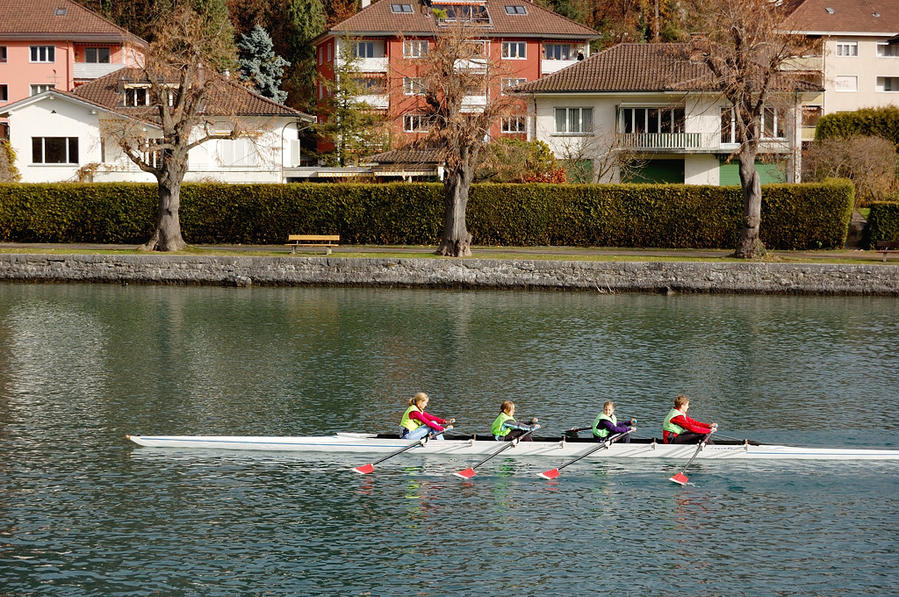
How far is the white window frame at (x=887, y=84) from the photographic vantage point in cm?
10050

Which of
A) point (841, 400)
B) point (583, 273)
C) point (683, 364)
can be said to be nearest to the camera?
point (841, 400)

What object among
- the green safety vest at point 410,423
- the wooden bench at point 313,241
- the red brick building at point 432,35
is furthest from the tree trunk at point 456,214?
Result: the red brick building at point 432,35

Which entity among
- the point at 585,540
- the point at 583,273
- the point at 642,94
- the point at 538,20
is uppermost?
the point at 538,20

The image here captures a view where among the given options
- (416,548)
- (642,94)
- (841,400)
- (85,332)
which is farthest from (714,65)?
(416,548)

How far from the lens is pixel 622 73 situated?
7225 cm

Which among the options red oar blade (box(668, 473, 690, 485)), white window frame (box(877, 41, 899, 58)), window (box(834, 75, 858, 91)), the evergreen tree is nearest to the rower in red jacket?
red oar blade (box(668, 473, 690, 485))

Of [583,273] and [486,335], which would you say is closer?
[486,335]

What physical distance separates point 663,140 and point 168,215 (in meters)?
33.4

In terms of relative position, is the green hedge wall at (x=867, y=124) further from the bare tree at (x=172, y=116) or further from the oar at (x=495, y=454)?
the oar at (x=495, y=454)

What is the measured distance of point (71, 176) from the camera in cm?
6700

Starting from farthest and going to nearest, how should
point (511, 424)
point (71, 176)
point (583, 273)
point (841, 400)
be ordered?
point (71, 176), point (583, 273), point (841, 400), point (511, 424)

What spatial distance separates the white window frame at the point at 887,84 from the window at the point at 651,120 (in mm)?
38537

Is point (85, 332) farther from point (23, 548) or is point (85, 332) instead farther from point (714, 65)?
point (714, 65)

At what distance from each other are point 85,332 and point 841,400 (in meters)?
23.5
